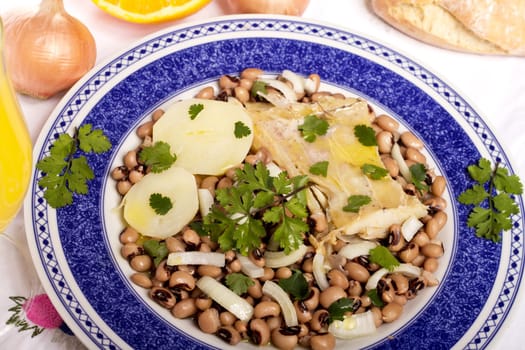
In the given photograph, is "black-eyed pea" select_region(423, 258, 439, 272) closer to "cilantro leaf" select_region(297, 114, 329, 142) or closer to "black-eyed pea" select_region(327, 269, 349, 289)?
"black-eyed pea" select_region(327, 269, 349, 289)

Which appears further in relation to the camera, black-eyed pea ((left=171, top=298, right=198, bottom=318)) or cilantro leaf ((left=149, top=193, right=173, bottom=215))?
cilantro leaf ((left=149, top=193, right=173, bottom=215))

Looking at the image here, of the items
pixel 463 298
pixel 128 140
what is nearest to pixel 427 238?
pixel 463 298

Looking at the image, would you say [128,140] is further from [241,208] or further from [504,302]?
[504,302]

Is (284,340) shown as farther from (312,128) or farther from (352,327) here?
(312,128)

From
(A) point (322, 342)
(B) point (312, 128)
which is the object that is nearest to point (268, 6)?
(B) point (312, 128)

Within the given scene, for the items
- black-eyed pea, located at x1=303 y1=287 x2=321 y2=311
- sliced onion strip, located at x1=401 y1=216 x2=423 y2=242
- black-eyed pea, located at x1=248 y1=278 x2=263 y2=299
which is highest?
sliced onion strip, located at x1=401 y1=216 x2=423 y2=242

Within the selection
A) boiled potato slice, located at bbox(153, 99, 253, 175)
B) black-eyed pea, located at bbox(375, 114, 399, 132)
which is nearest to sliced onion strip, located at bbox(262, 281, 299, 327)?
boiled potato slice, located at bbox(153, 99, 253, 175)
